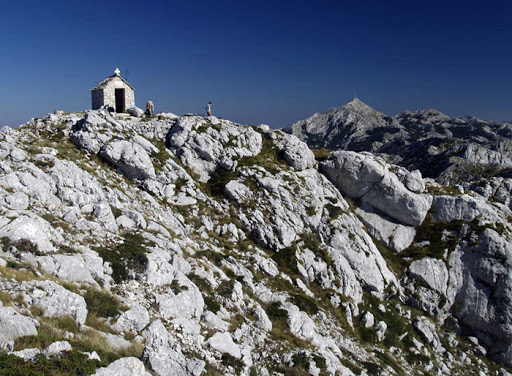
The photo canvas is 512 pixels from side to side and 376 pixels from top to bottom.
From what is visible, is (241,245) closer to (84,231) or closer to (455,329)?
(84,231)

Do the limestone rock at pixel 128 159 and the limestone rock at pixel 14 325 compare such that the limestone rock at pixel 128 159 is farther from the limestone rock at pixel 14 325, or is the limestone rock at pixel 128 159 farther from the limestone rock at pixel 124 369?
the limestone rock at pixel 124 369

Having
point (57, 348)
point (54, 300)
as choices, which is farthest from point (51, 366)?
point (54, 300)

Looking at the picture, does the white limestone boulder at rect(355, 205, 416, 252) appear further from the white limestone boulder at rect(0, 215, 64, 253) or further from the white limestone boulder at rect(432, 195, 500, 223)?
the white limestone boulder at rect(0, 215, 64, 253)

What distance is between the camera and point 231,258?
87.5 ft

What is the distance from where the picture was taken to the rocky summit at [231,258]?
13.9 metres

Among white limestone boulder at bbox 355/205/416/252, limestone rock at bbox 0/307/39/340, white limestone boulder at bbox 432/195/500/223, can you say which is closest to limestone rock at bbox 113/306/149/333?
limestone rock at bbox 0/307/39/340

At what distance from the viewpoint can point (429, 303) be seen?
115 ft

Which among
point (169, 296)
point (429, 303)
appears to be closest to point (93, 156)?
point (169, 296)

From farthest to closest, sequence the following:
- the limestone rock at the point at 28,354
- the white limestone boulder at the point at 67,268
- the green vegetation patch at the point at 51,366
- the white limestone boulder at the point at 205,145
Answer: the white limestone boulder at the point at 205,145
the white limestone boulder at the point at 67,268
the limestone rock at the point at 28,354
the green vegetation patch at the point at 51,366

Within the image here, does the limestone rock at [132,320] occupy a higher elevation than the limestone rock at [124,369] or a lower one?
higher

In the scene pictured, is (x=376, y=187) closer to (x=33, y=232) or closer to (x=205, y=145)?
(x=205, y=145)

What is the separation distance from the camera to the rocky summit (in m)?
13.9

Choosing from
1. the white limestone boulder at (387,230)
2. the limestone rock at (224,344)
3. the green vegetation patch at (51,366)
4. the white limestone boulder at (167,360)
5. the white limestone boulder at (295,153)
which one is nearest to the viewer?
the green vegetation patch at (51,366)

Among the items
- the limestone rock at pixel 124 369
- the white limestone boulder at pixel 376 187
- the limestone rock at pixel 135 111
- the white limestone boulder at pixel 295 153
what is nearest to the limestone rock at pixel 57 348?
the limestone rock at pixel 124 369
